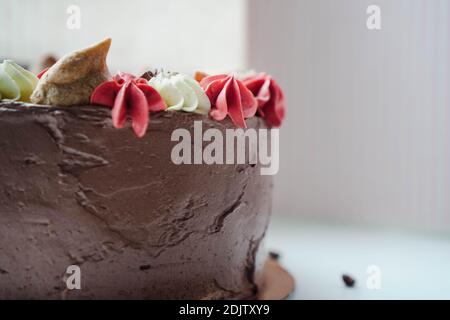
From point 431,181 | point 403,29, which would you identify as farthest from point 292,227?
point 403,29

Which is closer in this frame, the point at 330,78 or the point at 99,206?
the point at 99,206

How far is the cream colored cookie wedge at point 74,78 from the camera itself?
1305 mm

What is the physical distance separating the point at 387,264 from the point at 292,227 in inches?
37.1

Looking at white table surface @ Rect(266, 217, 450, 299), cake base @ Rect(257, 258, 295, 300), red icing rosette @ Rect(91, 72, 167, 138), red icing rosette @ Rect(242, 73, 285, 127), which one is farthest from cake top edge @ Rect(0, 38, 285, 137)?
white table surface @ Rect(266, 217, 450, 299)

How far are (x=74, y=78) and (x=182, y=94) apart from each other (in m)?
0.31

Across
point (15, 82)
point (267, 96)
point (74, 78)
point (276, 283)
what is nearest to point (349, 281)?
point (276, 283)

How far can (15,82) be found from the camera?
142 cm

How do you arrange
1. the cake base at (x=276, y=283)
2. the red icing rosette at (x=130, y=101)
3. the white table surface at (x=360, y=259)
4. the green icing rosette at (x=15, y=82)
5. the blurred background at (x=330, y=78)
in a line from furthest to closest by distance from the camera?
1. the blurred background at (x=330, y=78)
2. the white table surface at (x=360, y=259)
3. the cake base at (x=276, y=283)
4. the green icing rosette at (x=15, y=82)
5. the red icing rosette at (x=130, y=101)

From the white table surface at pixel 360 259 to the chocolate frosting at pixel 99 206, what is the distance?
57 centimetres

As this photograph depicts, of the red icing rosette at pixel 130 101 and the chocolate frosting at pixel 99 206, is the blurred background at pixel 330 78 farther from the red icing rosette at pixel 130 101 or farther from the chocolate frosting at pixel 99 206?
the red icing rosette at pixel 130 101

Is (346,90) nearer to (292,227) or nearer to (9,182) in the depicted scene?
(292,227)

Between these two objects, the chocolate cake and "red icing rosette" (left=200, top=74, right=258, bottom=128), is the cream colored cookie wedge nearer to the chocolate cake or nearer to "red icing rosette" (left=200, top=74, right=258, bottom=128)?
the chocolate cake

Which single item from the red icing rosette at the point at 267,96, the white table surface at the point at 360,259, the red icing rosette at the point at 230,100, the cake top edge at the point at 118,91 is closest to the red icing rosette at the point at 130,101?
the cake top edge at the point at 118,91

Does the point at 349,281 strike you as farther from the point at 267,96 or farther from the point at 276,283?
the point at 267,96
